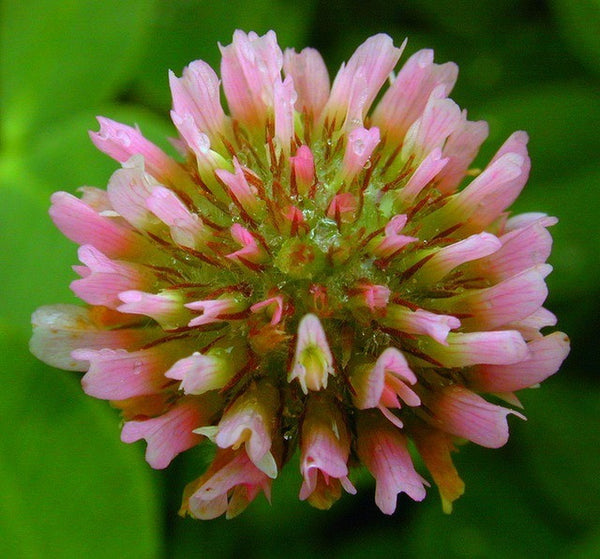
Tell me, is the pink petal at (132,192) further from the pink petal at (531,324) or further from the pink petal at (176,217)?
the pink petal at (531,324)

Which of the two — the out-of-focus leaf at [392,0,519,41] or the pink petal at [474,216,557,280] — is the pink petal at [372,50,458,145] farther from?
the out-of-focus leaf at [392,0,519,41]

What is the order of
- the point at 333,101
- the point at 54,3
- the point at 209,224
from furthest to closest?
the point at 54,3 → the point at 333,101 → the point at 209,224

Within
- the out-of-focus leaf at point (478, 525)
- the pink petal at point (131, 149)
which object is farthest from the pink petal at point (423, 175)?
the out-of-focus leaf at point (478, 525)

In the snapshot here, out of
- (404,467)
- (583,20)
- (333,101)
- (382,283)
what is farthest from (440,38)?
(404,467)

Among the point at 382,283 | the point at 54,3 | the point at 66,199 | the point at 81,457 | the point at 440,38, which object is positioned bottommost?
the point at 81,457

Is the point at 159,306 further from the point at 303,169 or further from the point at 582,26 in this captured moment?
the point at 582,26

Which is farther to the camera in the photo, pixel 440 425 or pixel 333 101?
pixel 333 101

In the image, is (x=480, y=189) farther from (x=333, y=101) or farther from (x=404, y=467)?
(x=404, y=467)

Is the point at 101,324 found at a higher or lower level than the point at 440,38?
lower
